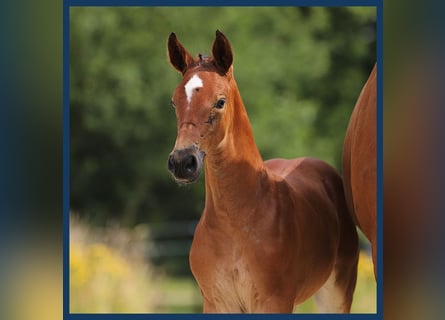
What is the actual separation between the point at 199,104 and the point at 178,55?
0.35m

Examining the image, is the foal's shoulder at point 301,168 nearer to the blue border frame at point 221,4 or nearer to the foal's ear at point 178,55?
the blue border frame at point 221,4

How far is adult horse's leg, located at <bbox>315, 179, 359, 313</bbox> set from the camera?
13.3 ft

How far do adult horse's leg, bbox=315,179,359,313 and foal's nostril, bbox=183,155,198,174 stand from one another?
1.21 meters

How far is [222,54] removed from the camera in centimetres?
345

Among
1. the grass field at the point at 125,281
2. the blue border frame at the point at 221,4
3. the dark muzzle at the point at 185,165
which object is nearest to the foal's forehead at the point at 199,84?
the dark muzzle at the point at 185,165

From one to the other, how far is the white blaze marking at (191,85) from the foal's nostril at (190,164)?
0.28 metres

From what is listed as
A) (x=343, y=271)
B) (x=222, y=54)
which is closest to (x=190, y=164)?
(x=222, y=54)

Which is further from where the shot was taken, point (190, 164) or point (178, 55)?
point (178, 55)

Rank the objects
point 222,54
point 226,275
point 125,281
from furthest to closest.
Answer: point 125,281
point 226,275
point 222,54

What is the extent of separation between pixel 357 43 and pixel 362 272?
171 cm

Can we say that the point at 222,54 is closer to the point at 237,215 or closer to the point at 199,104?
the point at 199,104

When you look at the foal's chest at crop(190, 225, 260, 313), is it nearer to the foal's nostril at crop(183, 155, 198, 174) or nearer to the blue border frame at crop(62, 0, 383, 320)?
the blue border frame at crop(62, 0, 383, 320)

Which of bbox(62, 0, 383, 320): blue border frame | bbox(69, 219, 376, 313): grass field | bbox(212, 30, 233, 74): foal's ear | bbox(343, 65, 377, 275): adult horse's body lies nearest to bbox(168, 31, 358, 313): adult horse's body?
bbox(212, 30, 233, 74): foal's ear

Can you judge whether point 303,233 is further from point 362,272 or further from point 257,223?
point 362,272
